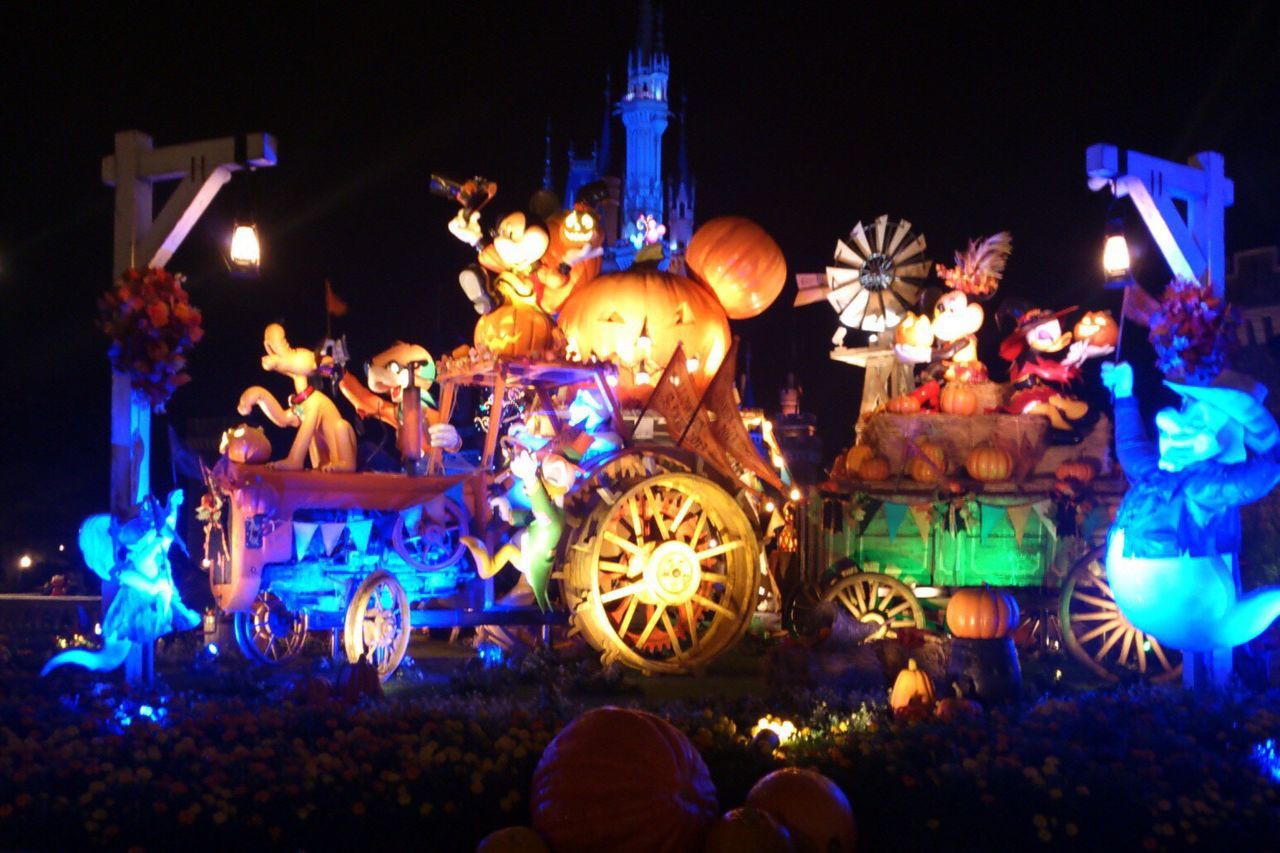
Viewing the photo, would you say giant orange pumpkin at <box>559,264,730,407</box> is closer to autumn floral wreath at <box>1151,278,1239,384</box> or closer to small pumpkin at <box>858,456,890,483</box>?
small pumpkin at <box>858,456,890,483</box>

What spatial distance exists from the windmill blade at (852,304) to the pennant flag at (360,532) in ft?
24.8

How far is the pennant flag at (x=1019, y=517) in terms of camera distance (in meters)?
13.0

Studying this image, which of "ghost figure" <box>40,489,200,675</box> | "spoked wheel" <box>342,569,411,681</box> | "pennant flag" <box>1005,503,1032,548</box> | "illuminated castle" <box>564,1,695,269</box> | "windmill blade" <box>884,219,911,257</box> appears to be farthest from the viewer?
"illuminated castle" <box>564,1,695,269</box>

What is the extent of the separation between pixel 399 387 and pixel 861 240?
654cm

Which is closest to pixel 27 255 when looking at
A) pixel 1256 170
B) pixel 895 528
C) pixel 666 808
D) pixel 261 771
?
pixel 895 528

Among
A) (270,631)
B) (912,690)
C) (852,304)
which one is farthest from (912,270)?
(270,631)

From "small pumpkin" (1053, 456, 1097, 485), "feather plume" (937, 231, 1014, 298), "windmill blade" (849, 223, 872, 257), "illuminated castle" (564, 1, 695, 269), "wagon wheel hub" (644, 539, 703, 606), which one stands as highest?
"illuminated castle" (564, 1, 695, 269)

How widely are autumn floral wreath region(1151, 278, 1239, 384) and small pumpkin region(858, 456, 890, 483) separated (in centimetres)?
372

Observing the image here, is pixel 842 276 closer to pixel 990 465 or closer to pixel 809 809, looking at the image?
pixel 990 465

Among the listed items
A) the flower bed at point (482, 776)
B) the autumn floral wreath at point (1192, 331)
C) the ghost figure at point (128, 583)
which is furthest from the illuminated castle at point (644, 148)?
the flower bed at point (482, 776)

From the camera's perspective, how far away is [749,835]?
577cm

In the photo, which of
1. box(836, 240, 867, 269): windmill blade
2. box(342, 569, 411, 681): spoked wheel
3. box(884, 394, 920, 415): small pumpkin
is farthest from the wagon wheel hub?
box(836, 240, 867, 269): windmill blade

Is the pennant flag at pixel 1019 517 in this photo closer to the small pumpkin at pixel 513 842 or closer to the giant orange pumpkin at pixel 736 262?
the giant orange pumpkin at pixel 736 262

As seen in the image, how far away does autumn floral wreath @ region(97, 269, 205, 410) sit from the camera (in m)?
9.34
